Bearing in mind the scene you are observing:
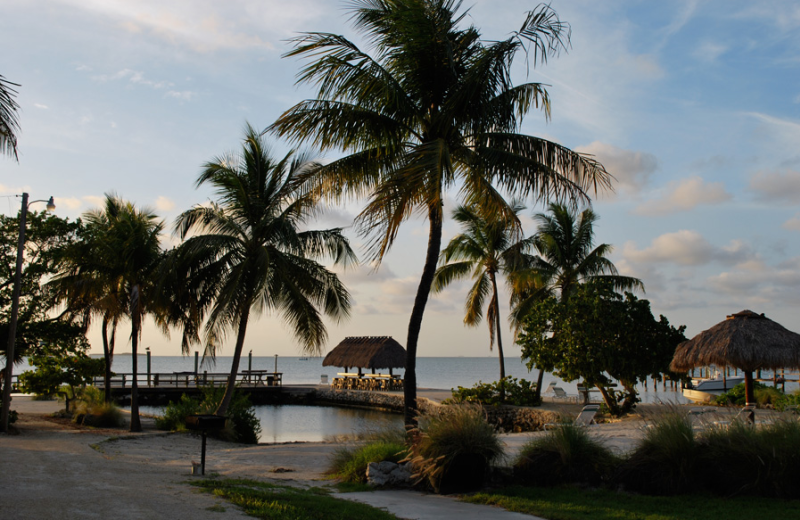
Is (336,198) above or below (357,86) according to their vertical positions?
below

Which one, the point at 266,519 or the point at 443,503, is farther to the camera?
the point at 443,503

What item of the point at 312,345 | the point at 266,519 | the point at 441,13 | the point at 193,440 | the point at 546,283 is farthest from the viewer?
the point at 546,283

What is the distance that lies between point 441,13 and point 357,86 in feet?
5.84

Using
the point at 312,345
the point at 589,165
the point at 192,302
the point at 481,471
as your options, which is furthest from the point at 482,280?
the point at 481,471

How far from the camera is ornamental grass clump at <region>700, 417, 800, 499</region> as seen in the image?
7.34 meters

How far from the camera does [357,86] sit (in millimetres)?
10133

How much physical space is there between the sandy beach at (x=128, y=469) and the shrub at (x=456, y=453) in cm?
43

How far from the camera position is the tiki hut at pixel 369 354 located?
36750 millimetres

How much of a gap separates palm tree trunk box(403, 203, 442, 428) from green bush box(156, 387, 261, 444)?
24.9ft

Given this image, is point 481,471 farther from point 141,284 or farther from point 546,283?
point 546,283

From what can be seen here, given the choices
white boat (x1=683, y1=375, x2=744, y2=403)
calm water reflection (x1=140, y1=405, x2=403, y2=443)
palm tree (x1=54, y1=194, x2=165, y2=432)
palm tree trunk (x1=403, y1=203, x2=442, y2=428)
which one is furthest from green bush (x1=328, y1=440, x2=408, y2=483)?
white boat (x1=683, y1=375, x2=744, y2=403)

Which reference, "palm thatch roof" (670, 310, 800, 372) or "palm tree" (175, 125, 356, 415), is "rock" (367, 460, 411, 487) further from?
"palm thatch roof" (670, 310, 800, 372)

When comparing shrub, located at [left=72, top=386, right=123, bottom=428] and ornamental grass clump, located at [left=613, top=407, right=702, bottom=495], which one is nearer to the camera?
ornamental grass clump, located at [left=613, top=407, right=702, bottom=495]

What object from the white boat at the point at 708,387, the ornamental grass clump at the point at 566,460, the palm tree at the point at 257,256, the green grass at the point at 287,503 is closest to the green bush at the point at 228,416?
the palm tree at the point at 257,256
